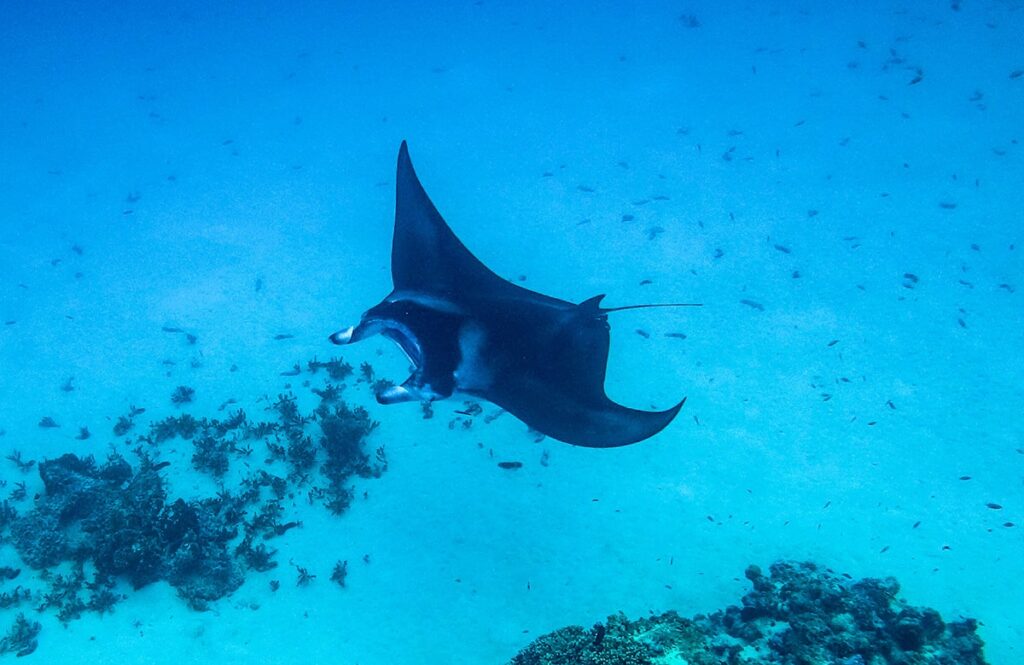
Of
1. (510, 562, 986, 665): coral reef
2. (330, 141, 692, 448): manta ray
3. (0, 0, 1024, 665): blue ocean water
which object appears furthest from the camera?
(0, 0, 1024, 665): blue ocean water

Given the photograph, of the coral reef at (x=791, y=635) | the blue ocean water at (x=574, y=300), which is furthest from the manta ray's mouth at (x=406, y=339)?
the coral reef at (x=791, y=635)

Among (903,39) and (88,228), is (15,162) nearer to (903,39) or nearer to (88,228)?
(88,228)

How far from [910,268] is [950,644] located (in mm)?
7253

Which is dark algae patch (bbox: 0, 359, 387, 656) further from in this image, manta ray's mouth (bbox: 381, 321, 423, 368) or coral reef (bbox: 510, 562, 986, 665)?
coral reef (bbox: 510, 562, 986, 665)

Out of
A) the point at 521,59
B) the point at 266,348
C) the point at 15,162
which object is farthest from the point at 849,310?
the point at 15,162

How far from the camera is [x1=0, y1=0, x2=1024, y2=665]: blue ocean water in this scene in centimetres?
584

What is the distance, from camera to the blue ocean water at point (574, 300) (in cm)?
584

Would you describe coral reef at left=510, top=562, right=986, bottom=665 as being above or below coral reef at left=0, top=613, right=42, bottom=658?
above

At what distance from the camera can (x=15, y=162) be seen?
17.0 m

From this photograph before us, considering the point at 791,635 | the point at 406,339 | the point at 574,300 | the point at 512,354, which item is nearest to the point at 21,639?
the point at 406,339

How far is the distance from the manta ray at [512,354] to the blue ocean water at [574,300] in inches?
81.3

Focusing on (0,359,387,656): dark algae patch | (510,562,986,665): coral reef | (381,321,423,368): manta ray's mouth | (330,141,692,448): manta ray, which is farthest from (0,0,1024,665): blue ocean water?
(381,321,423,368): manta ray's mouth

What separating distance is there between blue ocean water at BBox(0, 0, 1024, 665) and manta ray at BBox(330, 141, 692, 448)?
207cm

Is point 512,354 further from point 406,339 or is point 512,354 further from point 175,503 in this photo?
point 175,503
